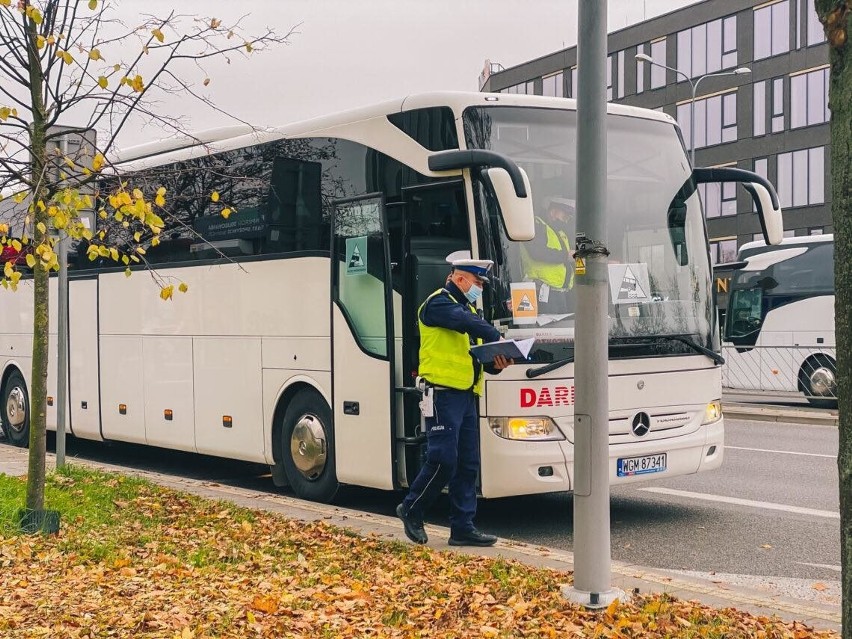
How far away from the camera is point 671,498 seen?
10727 mm

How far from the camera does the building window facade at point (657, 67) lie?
185 feet

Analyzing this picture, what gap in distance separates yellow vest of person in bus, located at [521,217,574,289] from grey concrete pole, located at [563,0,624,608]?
7.77 feet

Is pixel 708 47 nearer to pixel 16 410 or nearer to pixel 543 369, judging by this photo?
pixel 16 410

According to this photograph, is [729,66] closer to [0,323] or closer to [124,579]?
[0,323]

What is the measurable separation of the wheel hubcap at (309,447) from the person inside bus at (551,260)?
2631 millimetres

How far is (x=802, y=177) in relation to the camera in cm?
5003

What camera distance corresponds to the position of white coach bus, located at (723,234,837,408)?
21906mm

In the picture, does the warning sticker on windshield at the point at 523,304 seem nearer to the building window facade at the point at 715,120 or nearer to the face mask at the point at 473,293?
the face mask at the point at 473,293

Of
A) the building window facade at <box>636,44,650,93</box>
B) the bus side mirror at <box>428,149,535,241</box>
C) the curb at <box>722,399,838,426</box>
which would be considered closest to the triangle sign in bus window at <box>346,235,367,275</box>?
the bus side mirror at <box>428,149,535,241</box>

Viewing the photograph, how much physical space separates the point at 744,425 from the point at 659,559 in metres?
11.5

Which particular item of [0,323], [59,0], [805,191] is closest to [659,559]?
[59,0]

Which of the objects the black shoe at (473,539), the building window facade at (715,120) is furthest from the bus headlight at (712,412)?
the building window facade at (715,120)

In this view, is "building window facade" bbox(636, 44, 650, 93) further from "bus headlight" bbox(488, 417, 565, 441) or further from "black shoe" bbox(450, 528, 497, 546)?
"black shoe" bbox(450, 528, 497, 546)

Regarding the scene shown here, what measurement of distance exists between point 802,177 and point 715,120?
5.73m
